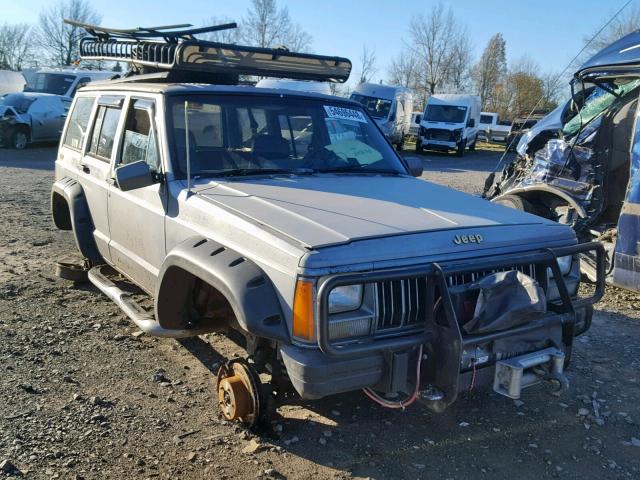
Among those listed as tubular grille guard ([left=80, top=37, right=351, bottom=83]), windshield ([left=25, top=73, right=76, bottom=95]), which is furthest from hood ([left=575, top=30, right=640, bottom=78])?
windshield ([left=25, top=73, right=76, bottom=95])

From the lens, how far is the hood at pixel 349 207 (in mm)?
3199

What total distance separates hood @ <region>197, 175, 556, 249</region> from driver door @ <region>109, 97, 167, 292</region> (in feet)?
1.77

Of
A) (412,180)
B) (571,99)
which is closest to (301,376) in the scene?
(412,180)

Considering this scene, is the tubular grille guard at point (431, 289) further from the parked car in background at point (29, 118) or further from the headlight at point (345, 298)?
the parked car in background at point (29, 118)

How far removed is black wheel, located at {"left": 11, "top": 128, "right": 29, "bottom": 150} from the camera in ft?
61.6

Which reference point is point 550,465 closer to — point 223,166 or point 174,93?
point 223,166

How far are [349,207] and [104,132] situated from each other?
277 cm

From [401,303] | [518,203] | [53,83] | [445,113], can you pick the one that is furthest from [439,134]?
[401,303]

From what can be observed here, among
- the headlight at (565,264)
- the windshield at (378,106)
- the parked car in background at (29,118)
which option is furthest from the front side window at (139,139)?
the windshield at (378,106)

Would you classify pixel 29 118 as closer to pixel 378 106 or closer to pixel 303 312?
pixel 378 106

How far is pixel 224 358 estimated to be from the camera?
4.66 m

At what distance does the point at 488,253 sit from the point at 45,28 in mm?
63757

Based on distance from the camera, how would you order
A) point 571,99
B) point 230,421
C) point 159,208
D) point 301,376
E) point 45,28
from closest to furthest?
point 301,376 → point 230,421 → point 159,208 → point 571,99 → point 45,28

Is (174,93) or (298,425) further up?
(174,93)
